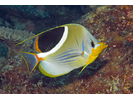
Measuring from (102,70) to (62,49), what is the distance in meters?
1.33

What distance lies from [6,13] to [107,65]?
6830mm

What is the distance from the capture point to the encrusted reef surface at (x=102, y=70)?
1994 millimetres

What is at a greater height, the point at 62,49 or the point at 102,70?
the point at 62,49

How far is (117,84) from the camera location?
1961 mm

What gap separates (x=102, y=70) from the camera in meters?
2.19

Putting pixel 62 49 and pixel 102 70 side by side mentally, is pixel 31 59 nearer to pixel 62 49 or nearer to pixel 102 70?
pixel 62 49

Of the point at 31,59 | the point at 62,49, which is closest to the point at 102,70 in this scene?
the point at 62,49

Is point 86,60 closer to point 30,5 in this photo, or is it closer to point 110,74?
point 110,74

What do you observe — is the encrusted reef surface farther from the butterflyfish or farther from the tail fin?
the tail fin

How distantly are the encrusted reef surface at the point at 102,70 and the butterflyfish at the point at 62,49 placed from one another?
0.97 m

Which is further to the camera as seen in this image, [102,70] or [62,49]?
[102,70]

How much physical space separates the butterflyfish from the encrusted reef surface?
0.97 metres

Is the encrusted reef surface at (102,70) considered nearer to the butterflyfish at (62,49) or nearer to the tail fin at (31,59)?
the butterflyfish at (62,49)

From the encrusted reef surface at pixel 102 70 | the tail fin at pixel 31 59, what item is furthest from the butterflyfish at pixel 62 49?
the encrusted reef surface at pixel 102 70
